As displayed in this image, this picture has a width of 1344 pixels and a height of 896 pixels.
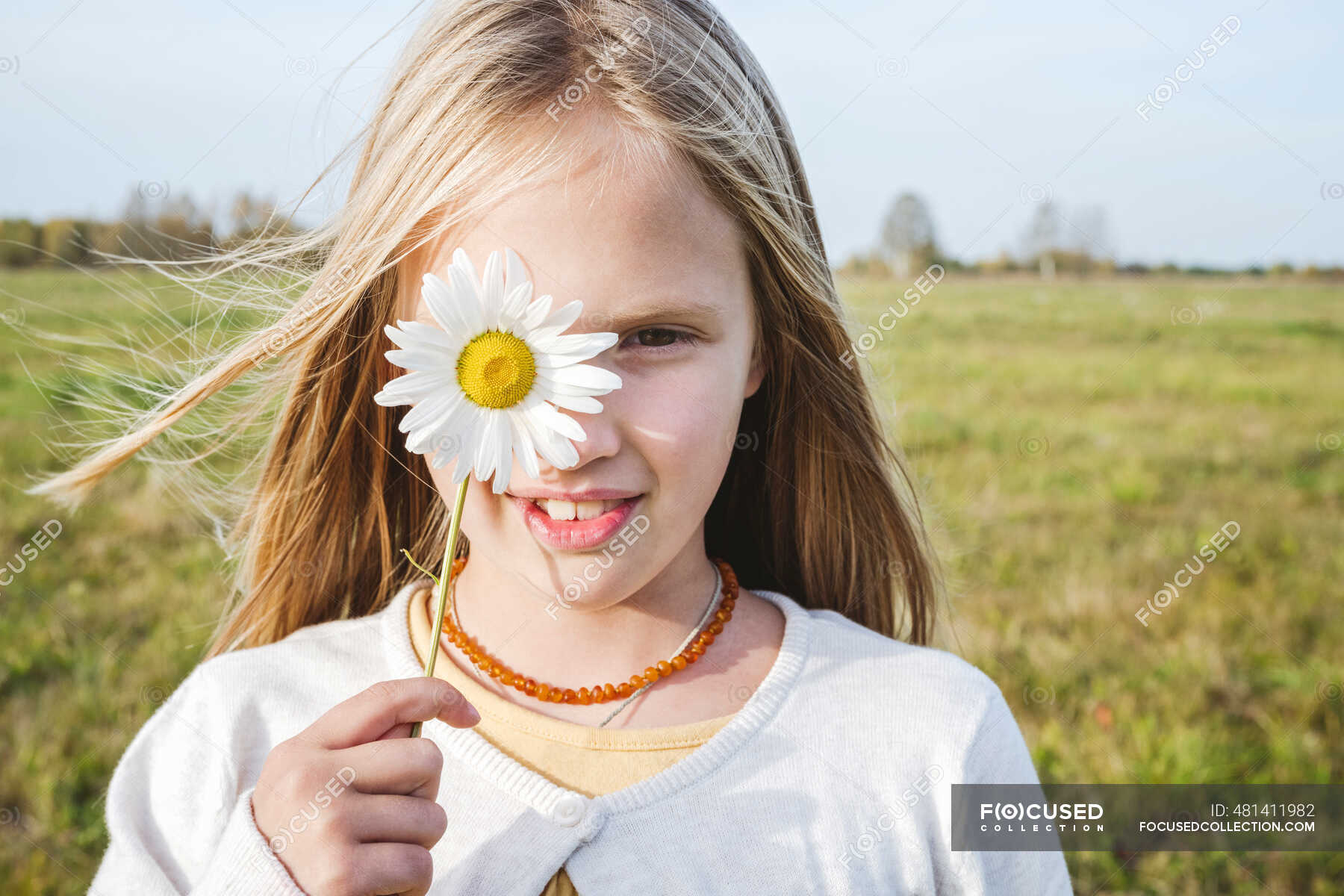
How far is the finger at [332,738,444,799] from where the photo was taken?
5.43ft

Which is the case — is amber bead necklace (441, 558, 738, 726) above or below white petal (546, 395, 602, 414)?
below

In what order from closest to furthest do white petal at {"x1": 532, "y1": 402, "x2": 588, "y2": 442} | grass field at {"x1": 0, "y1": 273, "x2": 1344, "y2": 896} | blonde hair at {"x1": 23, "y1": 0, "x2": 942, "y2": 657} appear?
white petal at {"x1": 532, "y1": 402, "x2": 588, "y2": 442} < blonde hair at {"x1": 23, "y1": 0, "x2": 942, "y2": 657} < grass field at {"x1": 0, "y1": 273, "x2": 1344, "y2": 896}

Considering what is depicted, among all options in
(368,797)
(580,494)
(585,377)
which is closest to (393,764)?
(368,797)

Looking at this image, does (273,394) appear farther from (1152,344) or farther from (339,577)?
(1152,344)

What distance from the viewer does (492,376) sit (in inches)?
64.4

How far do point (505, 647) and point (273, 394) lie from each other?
81 cm

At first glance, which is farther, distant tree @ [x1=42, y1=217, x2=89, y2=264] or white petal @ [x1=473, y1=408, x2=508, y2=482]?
distant tree @ [x1=42, y1=217, x2=89, y2=264]

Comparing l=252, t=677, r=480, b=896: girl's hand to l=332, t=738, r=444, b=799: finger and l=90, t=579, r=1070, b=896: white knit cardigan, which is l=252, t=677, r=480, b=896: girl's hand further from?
l=90, t=579, r=1070, b=896: white knit cardigan

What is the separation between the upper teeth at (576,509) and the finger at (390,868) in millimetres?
562

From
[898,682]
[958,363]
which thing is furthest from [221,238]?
[958,363]

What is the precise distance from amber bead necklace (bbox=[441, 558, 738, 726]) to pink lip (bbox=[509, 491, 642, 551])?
35 cm

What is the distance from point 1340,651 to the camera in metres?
4.29

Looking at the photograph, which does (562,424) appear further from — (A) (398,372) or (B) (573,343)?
(A) (398,372)

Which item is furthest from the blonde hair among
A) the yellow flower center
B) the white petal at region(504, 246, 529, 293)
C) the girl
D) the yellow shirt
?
the yellow shirt
